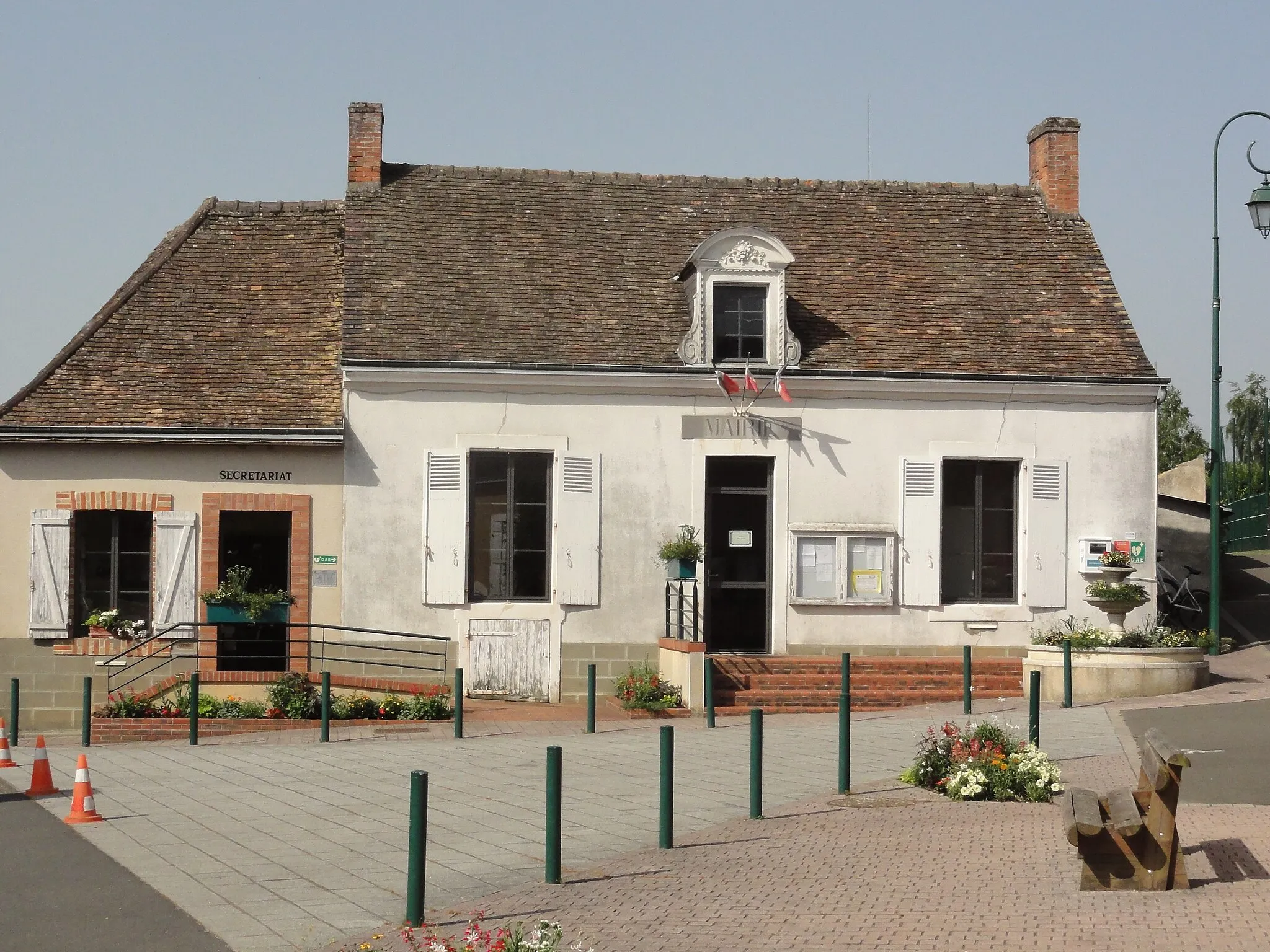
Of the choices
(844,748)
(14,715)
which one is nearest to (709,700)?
(844,748)

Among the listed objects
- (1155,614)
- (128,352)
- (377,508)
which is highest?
(128,352)

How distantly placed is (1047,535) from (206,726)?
428 inches

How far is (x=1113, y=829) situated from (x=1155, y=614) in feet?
40.6

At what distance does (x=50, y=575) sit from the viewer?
18797 mm

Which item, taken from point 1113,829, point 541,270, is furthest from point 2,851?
point 541,270

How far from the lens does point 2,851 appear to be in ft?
33.2

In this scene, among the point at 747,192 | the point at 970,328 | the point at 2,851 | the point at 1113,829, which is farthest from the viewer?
the point at 747,192

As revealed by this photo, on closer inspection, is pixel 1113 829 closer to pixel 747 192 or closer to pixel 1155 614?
pixel 1155 614

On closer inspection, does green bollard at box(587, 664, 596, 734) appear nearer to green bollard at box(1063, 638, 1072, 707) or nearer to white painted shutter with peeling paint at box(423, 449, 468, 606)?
white painted shutter with peeling paint at box(423, 449, 468, 606)

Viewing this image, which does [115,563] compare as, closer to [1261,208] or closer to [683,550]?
[683,550]

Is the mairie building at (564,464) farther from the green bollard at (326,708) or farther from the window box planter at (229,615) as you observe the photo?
the green bollard at (326,708)

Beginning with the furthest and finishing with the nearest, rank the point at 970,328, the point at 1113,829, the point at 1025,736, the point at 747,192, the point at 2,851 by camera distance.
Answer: the point at 747,192, the point at 970,328, the point at 1025,736, the point at 2,851, the point at 1113,829

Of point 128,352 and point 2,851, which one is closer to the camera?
point 2,851

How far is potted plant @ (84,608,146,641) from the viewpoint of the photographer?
61.8 feet
